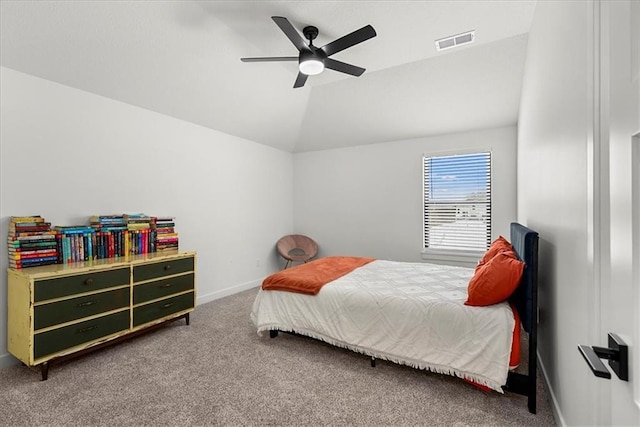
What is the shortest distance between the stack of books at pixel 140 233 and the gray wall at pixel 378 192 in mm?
2955

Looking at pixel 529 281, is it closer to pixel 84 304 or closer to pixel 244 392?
pixel 244 392

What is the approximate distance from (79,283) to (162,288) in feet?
2.35

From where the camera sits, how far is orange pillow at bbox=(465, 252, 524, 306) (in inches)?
73.7

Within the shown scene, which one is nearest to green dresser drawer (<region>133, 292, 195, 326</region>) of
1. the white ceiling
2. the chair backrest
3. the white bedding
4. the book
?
the white bedding

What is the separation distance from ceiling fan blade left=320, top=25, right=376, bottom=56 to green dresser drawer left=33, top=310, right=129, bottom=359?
2.92 meters

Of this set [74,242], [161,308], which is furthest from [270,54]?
[161,308]

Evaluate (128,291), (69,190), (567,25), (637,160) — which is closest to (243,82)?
(69,190)

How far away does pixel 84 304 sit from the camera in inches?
92.6

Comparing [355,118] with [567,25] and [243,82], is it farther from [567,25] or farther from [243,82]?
[567,25]

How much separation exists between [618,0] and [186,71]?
3.35 metres

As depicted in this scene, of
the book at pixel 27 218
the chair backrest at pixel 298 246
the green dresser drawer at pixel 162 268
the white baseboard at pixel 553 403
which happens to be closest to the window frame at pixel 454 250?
the chair backrest at pixel 298 246

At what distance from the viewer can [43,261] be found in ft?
7.93

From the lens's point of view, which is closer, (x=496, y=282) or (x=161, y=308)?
(x=496, y=282)

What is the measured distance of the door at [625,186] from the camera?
0.62 m
